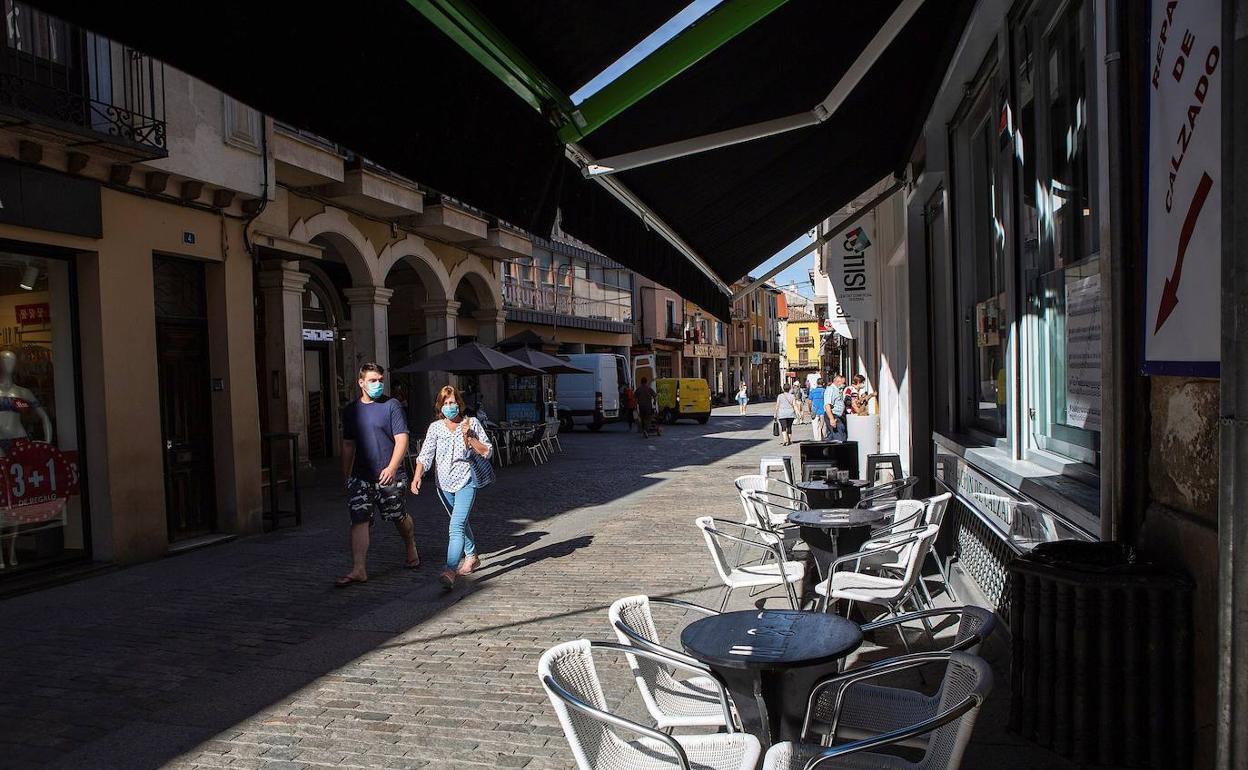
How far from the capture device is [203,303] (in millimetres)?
9773

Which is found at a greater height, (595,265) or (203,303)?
(595,265)

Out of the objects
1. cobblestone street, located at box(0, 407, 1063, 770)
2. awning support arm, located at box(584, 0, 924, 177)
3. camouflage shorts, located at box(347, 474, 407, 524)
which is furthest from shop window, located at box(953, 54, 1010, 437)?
camouflage shorts, located at box(347, 474, 407, 524)

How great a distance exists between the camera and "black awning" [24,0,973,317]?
2.10 metres

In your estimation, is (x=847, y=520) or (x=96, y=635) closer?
(x=847, y=520)

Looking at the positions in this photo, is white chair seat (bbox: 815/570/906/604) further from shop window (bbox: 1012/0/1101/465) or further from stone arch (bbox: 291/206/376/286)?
stone arch (bbox: 291/206/376/286)

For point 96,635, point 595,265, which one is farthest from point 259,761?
point 595,265

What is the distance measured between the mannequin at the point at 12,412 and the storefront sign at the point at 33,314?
33 centimetres

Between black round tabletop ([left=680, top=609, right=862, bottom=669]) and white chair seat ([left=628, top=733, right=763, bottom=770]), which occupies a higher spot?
black round tabletop ([left=680, top=609, right=862, bottom=669])

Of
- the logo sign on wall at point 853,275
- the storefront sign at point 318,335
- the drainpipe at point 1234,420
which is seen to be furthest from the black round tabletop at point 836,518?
the storefront sign at point 318,335

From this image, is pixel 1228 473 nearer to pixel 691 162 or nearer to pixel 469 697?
pixel 691 162

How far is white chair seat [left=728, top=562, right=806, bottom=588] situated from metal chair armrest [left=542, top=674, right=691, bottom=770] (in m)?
2.68

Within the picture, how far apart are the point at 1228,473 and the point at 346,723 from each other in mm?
3946

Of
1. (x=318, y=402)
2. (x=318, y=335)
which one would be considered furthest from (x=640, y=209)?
(x=318, y=402)

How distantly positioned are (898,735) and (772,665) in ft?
1.57
